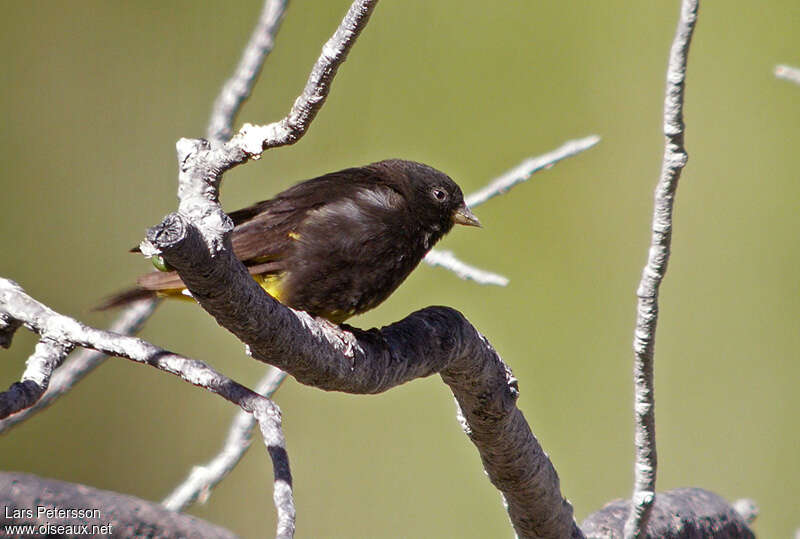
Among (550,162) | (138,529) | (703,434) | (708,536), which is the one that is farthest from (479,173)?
(138,529)

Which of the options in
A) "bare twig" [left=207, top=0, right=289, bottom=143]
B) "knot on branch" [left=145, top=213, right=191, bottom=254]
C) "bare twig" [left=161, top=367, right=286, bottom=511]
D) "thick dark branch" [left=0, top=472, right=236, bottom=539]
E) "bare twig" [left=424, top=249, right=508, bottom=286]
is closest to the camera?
"knot on branch" [left=145, top=213, right=191, bottom=254]

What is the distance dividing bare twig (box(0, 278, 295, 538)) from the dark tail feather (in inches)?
35.8

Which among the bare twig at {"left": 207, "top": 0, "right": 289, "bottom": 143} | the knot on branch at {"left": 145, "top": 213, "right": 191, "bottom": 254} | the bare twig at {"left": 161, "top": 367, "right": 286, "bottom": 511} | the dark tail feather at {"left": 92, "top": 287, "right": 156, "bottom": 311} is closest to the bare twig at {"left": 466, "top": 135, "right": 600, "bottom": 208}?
the bare twig at {"left": 207, "top": 0, "right": 289, "bottom": 143}

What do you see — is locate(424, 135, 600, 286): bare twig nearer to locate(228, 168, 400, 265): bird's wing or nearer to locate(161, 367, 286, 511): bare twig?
locate(228, 168, 400, 265): bird's wing

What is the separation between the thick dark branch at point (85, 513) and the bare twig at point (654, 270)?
2.90 ft

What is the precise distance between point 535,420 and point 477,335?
256 centimetres

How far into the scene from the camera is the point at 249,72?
9.18 ft

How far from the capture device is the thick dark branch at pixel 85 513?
1.75 meters

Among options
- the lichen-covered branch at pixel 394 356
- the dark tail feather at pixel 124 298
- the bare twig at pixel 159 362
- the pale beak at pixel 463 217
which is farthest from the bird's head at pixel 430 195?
the bare twig at pixel 159 362

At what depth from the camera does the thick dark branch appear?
1746 millimetres

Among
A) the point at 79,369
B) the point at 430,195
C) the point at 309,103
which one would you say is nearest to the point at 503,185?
the point at 430,195

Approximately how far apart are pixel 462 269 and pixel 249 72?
78cm

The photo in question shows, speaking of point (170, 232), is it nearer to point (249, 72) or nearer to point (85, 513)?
point (85, 513)

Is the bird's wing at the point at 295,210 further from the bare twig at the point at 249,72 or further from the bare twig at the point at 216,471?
the bare twig at the point at 216,471
